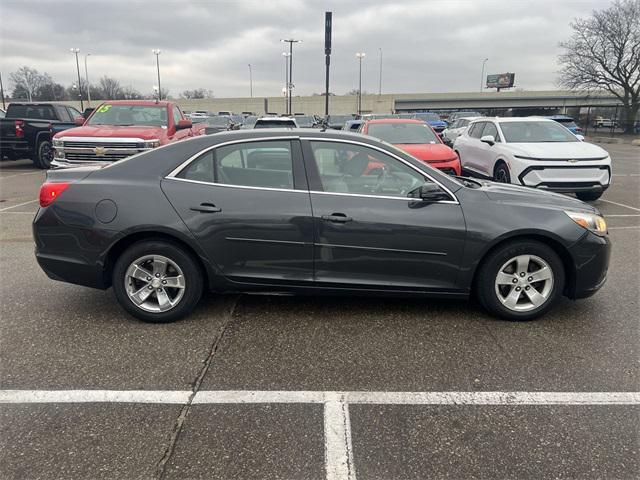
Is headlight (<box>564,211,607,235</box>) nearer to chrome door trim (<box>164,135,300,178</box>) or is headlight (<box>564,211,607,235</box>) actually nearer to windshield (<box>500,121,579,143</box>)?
chrome door trim (<box>164,135,300,178</box>)

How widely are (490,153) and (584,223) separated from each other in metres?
6.43

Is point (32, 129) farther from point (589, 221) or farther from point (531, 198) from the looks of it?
point (589, 221)

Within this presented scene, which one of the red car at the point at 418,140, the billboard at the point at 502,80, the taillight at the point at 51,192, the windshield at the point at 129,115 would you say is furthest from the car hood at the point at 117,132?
the billboard at the point at 502,80

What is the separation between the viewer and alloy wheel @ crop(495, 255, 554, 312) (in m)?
3.95

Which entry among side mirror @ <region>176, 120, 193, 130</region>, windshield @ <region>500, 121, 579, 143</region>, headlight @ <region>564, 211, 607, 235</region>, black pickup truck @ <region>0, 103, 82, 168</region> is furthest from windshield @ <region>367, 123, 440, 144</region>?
black pickup truck @ <region>0, 103, 82, 168</region>

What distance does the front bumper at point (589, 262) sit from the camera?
3.93 meters

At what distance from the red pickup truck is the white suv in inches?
248

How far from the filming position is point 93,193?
154 inches

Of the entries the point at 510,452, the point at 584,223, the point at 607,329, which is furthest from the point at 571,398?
the point at 584,223

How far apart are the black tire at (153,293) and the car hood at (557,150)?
702 cm

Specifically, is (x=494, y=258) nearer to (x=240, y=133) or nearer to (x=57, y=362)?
(x=240, y=133)

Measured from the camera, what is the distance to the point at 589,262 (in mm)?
3945

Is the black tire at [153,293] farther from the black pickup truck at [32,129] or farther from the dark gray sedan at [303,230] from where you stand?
the black pickup truck at [32,129]

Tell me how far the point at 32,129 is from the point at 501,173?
13.1m
